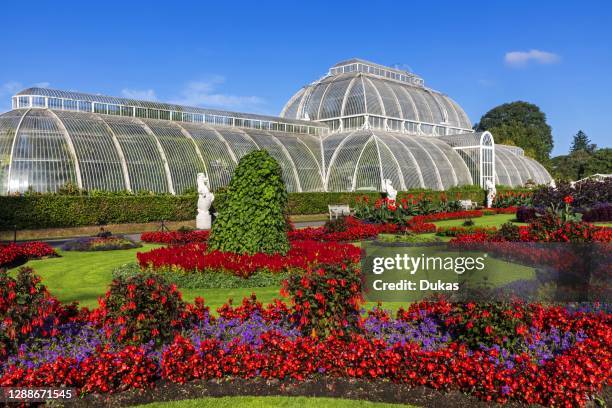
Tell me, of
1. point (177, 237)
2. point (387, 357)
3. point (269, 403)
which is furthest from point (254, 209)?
point (177, 237)

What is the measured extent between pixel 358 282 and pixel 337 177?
38702mm

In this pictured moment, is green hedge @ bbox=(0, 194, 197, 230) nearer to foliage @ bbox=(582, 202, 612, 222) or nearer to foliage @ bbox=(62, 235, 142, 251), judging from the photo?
foliage @ bbox=(62, 235, 142, 251)

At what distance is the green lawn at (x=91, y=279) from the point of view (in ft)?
38.2

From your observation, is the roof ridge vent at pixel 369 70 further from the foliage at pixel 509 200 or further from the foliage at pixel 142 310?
the foliage at pixel 142 310

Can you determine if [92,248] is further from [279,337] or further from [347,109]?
[347,109]

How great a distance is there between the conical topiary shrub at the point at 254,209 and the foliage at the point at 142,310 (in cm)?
651

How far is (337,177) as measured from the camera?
45.6 m

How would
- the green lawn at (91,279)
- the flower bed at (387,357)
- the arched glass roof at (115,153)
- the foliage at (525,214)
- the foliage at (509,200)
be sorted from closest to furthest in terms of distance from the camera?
the flower bed at (387,357) → the green lawn at (91,279) → the arched glass roof at (115,153) → the foliage at (525,214) → the foliage at (509,200)

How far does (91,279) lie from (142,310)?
8.43 m

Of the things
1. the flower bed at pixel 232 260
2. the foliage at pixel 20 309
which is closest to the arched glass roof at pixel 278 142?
the flower bed at pixel 232 260

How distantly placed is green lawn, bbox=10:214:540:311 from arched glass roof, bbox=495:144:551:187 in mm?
47271

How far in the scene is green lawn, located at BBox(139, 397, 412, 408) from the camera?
5.95 m

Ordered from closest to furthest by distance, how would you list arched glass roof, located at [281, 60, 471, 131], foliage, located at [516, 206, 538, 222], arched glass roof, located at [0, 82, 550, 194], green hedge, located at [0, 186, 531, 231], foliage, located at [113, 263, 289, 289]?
foliage, located at [113, 263, 289, 289] < green hedge, located at [0, 186, 531, 231] < foliage, located at [516, 206, 538, 222] < arched glass roof, located at [0, 82, 550, 194] < arched glass roof, located at [281, 60, 471, 131]

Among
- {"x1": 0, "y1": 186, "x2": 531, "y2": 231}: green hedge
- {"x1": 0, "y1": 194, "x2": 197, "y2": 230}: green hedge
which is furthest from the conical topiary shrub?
{"x1": 0, "y1": 194, "x2": 197, "y2": 230}: green hedge
